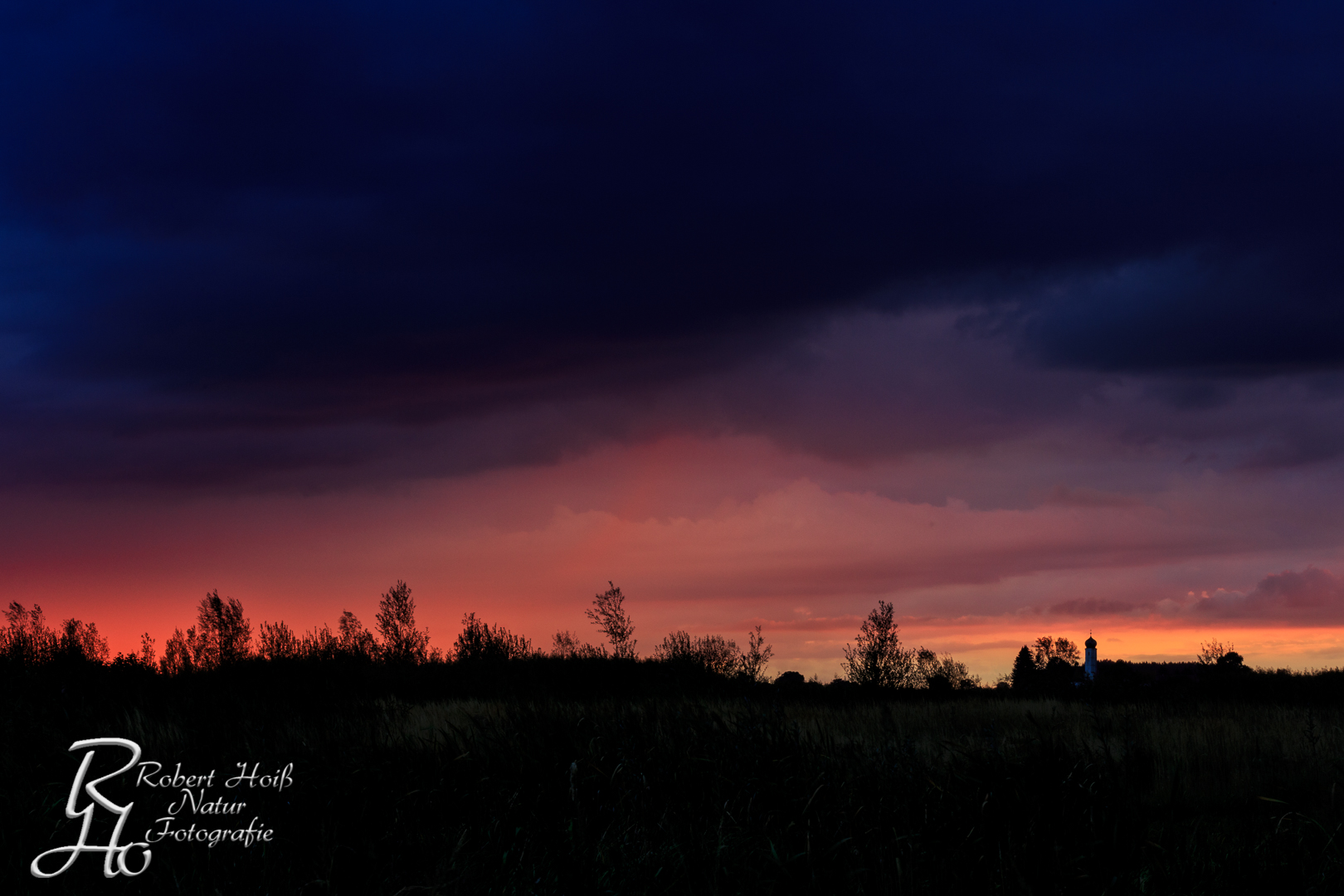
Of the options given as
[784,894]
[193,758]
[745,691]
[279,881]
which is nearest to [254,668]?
[745,691]

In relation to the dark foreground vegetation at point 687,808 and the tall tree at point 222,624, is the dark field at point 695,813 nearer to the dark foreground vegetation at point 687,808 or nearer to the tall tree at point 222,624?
the dark foreground vegetation at point 687,808

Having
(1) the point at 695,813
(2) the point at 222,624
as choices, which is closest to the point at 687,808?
(1) the point at 695,813

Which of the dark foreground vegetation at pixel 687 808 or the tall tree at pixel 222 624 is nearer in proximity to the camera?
the dark foreground vegetation at pixel 687 808

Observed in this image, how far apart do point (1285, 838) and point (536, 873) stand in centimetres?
515

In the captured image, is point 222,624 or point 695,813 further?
point 222,624

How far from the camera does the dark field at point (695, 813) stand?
5914mm

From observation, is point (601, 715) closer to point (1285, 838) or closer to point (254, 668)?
point (1285, 838)

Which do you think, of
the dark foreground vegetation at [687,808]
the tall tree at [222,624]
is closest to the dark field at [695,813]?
the dark foreground vegetation at [687,808]

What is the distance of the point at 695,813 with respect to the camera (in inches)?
304

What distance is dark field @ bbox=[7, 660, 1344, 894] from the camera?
591 cm

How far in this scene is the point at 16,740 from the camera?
12.1m

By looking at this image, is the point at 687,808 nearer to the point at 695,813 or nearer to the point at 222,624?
the point at 695,813

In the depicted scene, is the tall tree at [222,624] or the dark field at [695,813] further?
the tall tree at [222,624]

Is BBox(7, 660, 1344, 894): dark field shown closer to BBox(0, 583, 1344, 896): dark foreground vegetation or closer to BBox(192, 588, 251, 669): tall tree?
BBox(0, 583, 1344, 896): dark foreground vegetation
